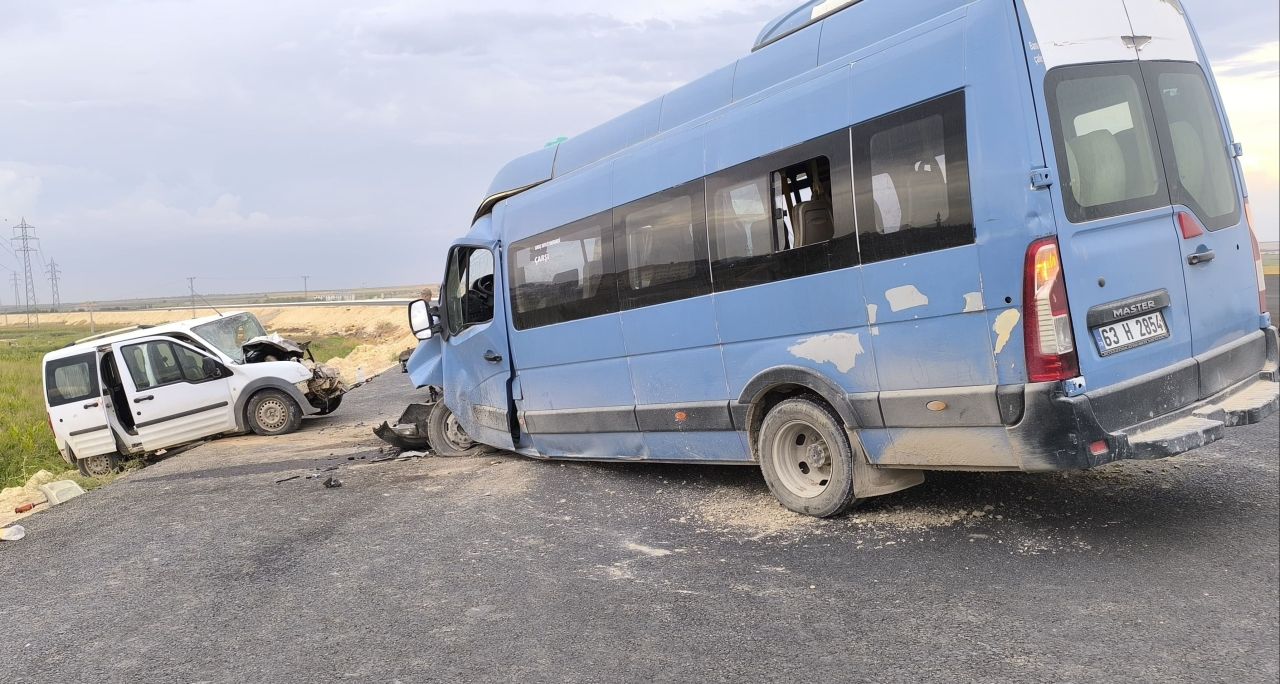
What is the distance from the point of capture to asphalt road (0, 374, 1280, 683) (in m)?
3.91

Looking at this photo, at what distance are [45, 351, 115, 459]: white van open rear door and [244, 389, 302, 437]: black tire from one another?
1.89 meters

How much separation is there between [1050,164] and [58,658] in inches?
227

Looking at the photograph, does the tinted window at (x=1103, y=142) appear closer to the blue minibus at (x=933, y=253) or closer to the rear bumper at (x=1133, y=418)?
the blue minibus at (x=933, y=253)

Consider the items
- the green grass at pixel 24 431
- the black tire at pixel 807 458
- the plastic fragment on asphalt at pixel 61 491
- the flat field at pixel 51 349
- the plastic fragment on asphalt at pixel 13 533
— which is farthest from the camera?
the flat field at pixel 51 349

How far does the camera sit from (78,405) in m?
12.8

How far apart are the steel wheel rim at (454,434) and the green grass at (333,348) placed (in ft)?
72.1

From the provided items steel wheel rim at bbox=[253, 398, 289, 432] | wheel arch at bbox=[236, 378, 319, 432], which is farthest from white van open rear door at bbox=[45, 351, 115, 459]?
steel wheel rim at bbox=[253, 398, 289, 432]

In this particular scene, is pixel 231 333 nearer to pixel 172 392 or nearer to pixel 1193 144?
pixel 172 392

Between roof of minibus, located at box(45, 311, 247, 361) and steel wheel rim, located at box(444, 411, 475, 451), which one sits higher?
roof of minibus, located at box(45, 311, 247, 361)

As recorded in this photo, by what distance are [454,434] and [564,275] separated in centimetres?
311

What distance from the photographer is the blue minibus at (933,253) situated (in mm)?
4504

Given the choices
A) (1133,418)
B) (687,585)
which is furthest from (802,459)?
(1133,418)

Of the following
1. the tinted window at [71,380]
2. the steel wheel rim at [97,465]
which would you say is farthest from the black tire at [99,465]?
the tinted window at [71,380]

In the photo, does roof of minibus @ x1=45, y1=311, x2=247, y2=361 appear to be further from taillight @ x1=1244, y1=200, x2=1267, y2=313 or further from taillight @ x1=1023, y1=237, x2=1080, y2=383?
taillight @ x1=1244, y1=200, x2=1267, y2=313
